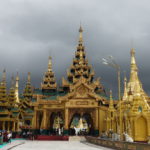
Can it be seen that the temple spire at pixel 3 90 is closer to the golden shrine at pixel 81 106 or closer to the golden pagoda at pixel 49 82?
the golden shrine at pixel 81 106

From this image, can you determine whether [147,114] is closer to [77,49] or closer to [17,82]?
[77,49]

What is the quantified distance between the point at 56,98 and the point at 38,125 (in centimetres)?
622

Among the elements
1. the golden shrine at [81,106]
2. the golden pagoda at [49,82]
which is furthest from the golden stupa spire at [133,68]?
the golden pagoda at [49,82]

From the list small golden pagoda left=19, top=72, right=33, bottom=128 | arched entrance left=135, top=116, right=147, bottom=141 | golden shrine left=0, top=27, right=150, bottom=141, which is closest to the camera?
arched entrance left=135, top=116, right=147, bottom=141

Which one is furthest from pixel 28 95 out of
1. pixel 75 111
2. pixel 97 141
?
pixel 97 141

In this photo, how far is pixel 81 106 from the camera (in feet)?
123

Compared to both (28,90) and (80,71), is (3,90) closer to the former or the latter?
(28,90)

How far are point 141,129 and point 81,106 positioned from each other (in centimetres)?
1538

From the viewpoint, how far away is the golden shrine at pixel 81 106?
2442 centimetres

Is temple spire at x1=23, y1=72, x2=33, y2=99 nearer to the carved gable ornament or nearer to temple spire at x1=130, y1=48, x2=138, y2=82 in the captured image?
the carved gable ornament

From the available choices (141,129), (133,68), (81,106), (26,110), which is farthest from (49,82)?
(141,129)

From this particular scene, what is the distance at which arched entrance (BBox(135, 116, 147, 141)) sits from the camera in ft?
75.4

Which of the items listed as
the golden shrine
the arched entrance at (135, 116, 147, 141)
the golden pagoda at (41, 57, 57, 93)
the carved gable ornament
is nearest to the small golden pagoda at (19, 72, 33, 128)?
the golden shrine

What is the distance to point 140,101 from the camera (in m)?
25.5
